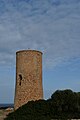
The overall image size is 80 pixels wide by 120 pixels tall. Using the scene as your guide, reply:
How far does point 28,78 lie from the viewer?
19.9m

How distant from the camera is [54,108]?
1817cm

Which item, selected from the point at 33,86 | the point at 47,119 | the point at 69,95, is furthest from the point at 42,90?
the point at 47,119

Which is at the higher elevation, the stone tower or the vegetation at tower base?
the stone tower

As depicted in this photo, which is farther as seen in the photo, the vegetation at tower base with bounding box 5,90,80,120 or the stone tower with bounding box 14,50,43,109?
the stone tower with bounding box 14,50,43,109

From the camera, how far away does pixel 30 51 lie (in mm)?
20172

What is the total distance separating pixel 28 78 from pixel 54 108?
3095 mm

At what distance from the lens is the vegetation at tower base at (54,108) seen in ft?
56.7

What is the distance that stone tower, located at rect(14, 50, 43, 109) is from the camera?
1983 centimetres

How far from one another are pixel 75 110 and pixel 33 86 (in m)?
3.59

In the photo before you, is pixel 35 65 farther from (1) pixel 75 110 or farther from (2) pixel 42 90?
(1) pixel 75 110

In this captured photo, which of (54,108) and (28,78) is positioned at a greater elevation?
(28,78)

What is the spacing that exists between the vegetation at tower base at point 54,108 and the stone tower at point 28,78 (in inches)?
30.8

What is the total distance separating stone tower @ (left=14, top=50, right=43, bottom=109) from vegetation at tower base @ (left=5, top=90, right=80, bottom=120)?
78 centimetres

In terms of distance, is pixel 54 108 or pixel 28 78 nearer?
pixel 54 108
